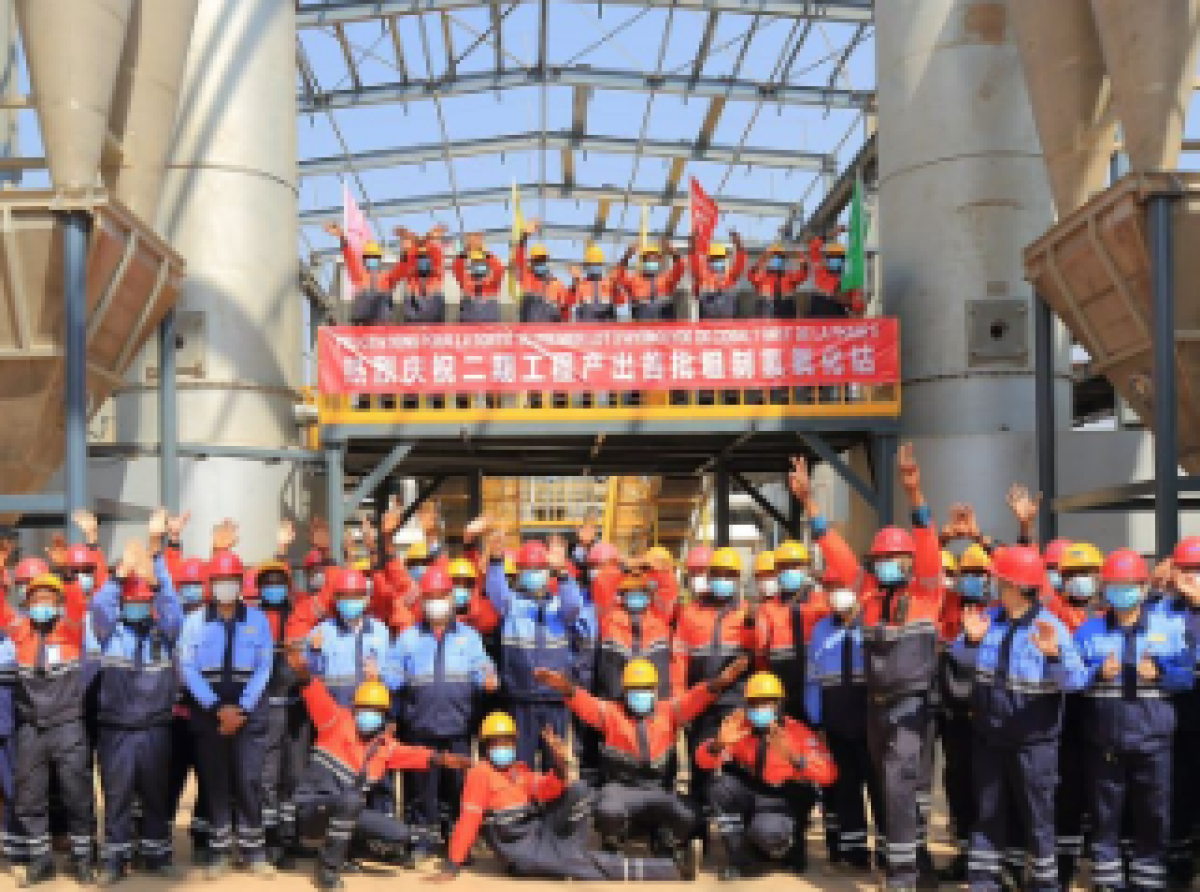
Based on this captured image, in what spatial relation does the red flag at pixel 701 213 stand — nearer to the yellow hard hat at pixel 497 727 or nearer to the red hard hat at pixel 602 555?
the red hard hat at pixel 602 555

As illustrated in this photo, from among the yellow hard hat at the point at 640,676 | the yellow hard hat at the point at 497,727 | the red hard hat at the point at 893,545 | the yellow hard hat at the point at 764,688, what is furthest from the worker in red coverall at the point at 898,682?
the yellow hard hat at the point at 497,727

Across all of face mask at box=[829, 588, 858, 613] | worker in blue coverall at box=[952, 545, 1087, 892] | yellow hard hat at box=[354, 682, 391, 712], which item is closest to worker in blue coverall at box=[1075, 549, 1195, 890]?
worker in blue coverall at box=[952, 545, 1087, 892]

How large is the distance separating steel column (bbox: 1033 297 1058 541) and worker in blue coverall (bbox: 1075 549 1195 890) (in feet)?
21.8

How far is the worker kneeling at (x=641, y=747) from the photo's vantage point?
815 cm

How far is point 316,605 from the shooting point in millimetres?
8977

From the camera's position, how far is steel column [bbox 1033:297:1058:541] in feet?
45.4

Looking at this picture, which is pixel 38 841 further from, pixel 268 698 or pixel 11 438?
pixel 11 438

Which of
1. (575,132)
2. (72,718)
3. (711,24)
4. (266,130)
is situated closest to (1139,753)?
(72,718)

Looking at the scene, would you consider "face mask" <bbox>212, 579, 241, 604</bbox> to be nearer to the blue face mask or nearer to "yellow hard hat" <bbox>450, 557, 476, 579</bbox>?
the blue face mask

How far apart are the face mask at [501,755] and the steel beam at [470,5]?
1956 cm

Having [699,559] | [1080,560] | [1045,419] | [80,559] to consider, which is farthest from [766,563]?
[1045,419]

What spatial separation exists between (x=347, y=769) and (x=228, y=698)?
34.8 inches

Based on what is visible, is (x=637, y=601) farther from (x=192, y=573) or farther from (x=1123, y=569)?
(x=1123, y=569)

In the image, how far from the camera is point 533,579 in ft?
29.1
